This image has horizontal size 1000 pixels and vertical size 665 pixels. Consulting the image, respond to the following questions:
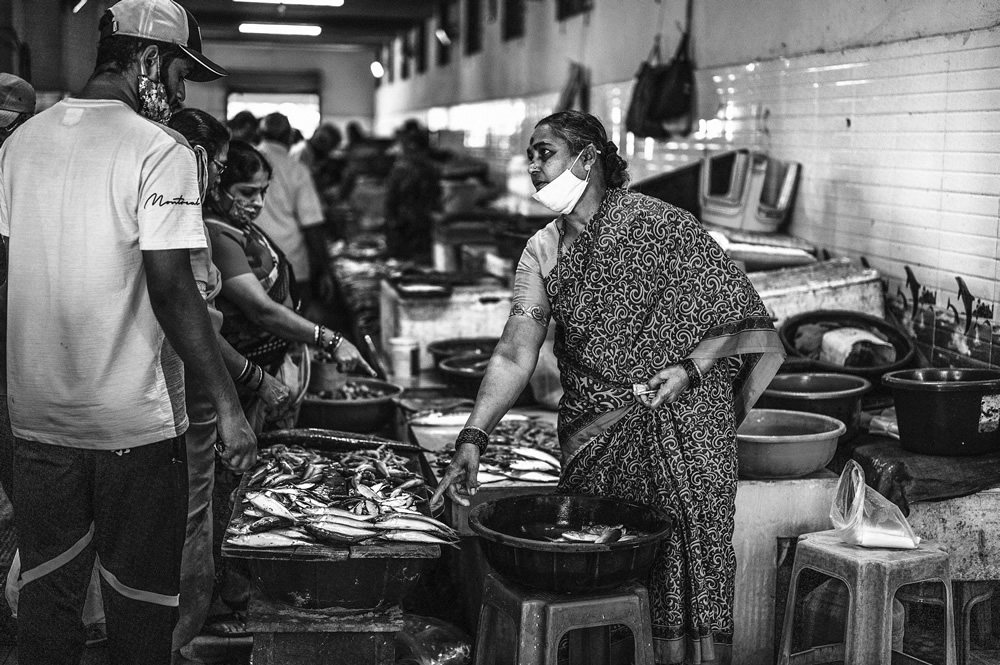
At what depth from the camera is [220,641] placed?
14.5 feet

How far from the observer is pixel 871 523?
3957 millimetres

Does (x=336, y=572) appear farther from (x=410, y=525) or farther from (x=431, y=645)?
(x=431, y=645)

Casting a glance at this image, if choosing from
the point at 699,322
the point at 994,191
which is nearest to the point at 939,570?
the point at 699,322

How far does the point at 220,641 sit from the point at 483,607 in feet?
4.41

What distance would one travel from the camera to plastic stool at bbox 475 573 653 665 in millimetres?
3330

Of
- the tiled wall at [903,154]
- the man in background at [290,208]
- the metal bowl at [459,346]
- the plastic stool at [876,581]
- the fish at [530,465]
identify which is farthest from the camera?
the man in background at [290,208]

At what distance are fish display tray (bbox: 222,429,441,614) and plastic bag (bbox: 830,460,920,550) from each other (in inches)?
59.1

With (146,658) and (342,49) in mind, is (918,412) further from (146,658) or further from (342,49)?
(342,49)

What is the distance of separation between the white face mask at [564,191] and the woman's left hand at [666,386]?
2.11 feet

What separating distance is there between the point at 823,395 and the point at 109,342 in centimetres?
300

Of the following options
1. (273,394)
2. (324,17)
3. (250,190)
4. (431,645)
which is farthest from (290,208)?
(324,17)

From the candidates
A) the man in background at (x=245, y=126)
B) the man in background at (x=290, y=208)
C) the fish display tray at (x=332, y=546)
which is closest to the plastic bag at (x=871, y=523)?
the fish display tray at (x=332, y=546)

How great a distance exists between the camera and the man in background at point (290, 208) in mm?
8547

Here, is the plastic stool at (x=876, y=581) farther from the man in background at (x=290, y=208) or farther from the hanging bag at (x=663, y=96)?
the man in background at (x=290, y=208)
